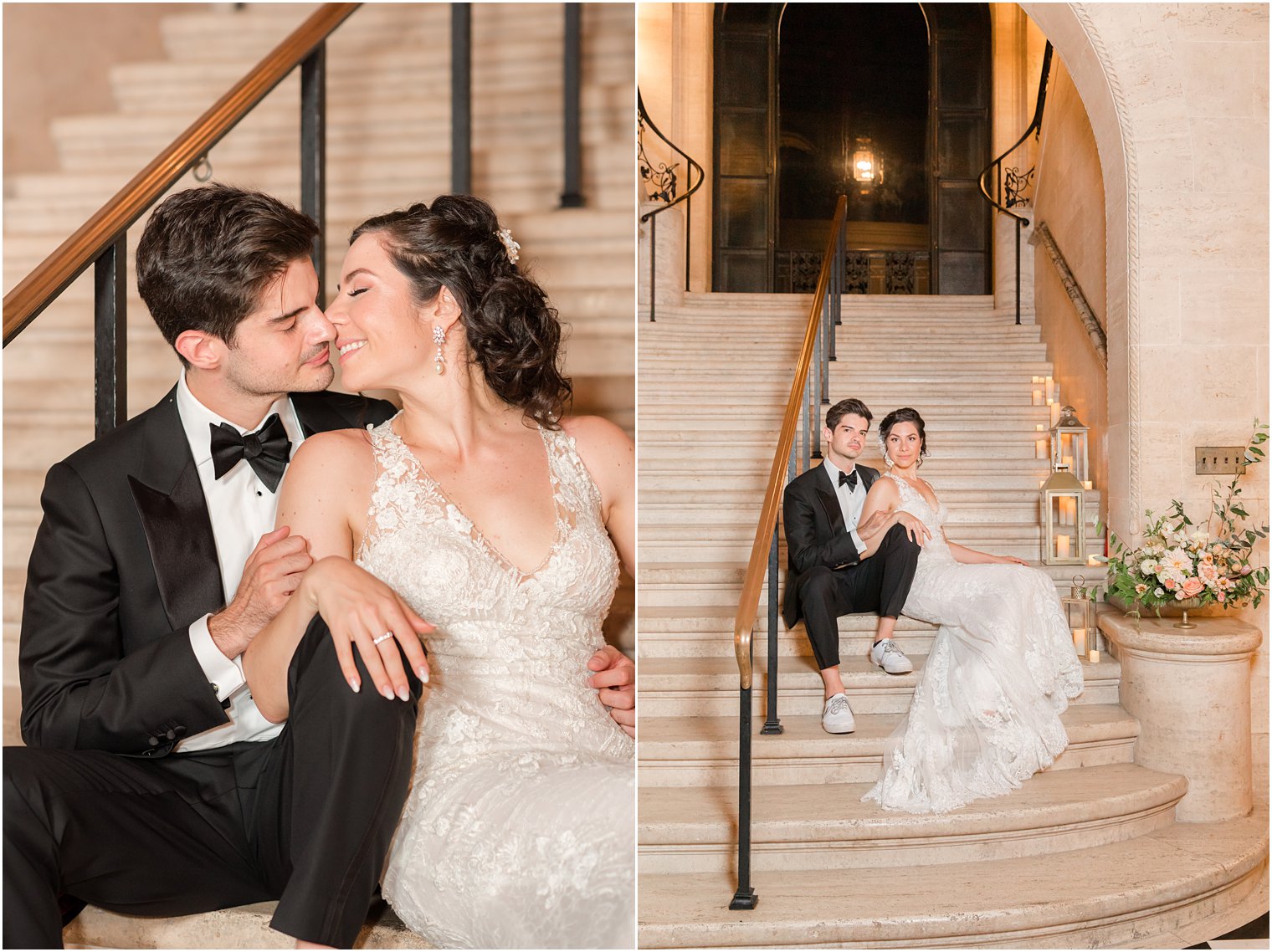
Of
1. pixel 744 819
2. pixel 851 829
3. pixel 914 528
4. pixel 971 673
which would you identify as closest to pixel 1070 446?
pixel 914 528

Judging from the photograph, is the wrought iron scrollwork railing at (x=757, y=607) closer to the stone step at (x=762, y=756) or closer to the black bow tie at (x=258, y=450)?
the stone step at (x=762, y=756)

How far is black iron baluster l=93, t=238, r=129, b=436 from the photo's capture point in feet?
7.00

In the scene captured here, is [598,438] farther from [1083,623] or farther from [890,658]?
[1083,623]

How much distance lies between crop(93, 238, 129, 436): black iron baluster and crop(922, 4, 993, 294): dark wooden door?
693cm

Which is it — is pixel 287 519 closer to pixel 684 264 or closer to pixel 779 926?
pixel 779 926

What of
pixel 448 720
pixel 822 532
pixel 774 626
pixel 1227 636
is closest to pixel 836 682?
pixel 774 626

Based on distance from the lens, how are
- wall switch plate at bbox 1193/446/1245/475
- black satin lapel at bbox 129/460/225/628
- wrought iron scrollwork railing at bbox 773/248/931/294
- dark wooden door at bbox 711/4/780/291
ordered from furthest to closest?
wrought iron scrollwork railing at bbox 773/248/931/294, dark wooden door at bbox 711/4/780/291, wall switch plate at bbox 1193/446/1245/475, black satin lapel at bbox 129/460/225/628

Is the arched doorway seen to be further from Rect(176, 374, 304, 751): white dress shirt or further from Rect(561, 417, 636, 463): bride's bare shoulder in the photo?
Rect(176, 374, 304, 751): white dress shirt

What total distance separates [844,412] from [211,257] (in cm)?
221

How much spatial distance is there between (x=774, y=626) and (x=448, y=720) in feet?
4.80

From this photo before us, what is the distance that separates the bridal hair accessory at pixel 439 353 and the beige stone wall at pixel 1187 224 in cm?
263

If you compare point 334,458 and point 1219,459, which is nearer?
point 334,458

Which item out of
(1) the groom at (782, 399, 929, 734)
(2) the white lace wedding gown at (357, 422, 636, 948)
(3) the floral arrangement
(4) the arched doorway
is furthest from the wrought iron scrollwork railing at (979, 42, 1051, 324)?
(2) the white lace wedding gown at (357, 422, 636, 948)

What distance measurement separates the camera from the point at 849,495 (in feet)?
11.5
